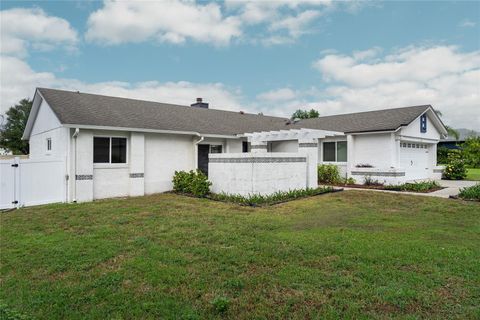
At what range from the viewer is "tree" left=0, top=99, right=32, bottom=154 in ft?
108

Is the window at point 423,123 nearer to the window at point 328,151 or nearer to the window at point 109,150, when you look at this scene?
the window at point 328,151

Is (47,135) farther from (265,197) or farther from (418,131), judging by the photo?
(418,131)

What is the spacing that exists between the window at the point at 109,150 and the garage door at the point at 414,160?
14823mm

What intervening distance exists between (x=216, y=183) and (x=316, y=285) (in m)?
9.35

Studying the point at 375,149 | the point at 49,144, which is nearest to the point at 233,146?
the point at 375,149

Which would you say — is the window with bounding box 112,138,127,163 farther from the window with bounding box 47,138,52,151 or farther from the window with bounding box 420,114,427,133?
the window with bounding box 420,114,427,133

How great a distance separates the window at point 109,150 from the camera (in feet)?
41.1

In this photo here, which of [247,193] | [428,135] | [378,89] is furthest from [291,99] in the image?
[247,193]

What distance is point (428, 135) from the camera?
781 inches

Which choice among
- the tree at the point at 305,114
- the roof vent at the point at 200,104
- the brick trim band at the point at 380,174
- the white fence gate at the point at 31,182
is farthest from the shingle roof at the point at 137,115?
the tree at the point at 305,114

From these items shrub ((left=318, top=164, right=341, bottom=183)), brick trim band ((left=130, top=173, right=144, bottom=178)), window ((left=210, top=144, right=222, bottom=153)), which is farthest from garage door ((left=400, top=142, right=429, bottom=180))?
brick trim band ((left=130, top=173, right=144, bottom=178))

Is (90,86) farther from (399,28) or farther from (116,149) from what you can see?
(399,28)

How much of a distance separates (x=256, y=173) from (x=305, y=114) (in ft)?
120

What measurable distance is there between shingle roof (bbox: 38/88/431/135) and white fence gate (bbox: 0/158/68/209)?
1781 millimetres
